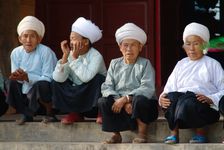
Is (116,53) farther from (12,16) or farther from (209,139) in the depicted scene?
(209,139)

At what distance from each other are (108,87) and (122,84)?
14 centimetres

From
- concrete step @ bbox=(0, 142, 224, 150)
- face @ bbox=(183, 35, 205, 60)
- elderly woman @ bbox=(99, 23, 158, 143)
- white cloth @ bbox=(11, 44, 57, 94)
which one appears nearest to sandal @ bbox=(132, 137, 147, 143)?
elderly woman @ bbox=(99, 23, 158, 143)

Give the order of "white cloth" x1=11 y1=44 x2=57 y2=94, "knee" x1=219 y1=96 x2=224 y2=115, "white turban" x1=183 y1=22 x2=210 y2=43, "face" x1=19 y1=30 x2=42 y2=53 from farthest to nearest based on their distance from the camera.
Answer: "face" x1=19 y1=30 x2=42 y2=53 < "white cloth" x1=11 y1=44 x2=57 y2=94 < "white turban" x1=183 y1=22 x2=210 y2=43 < "knee" x1=219 y1=96 x2=224 y2=115

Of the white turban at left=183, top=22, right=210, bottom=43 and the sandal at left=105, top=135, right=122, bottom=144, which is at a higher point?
the white turban at left=183, top=22, right=210, bottom=43

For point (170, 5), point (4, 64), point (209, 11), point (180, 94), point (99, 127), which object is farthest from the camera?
point (209, 11)

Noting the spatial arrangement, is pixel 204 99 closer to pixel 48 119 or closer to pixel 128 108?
pixel 128 108

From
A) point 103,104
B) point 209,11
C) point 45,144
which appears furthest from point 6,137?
point 209,11

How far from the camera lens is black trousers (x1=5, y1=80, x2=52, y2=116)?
762 cm

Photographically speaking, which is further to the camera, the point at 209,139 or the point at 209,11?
the point at 209,11

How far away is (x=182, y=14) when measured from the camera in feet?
36.8

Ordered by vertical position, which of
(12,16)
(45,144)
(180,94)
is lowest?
(45,144)

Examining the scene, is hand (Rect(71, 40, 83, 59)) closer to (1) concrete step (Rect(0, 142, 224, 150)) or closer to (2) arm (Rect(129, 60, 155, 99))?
(2) arm (Rect(129, 60, 155, 99))

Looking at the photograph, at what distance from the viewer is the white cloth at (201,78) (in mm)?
7152

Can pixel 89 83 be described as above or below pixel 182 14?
below
